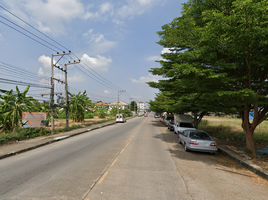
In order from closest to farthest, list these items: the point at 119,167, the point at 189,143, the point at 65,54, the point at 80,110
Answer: the point at 119,167 < the point at 189,143 < the point at 65,54 < the point at 80,110

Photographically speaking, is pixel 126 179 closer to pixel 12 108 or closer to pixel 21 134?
pixel 21 134

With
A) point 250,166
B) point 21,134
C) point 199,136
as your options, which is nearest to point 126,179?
point 250,166

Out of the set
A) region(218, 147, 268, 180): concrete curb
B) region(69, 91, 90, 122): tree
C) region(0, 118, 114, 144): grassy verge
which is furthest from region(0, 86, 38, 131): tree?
region(218, 147, 268, 180): concrete curb

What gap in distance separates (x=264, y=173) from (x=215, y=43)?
5405mm

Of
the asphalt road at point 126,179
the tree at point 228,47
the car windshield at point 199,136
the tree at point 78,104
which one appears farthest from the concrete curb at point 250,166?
the tree at point 78,104

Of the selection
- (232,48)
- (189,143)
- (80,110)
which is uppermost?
(232,48)

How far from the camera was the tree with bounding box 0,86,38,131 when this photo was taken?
13592mm

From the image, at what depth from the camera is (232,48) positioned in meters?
6.69

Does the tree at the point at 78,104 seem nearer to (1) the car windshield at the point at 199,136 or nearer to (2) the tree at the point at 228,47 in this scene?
(1) the car windshield at the point at 199,136

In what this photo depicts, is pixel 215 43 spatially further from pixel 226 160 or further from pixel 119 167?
pixel 119 167

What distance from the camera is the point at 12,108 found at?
45.8 ft

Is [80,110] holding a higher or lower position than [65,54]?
lower

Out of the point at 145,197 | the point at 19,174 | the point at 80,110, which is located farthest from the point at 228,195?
the point at 80,110

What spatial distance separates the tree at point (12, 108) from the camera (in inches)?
535
